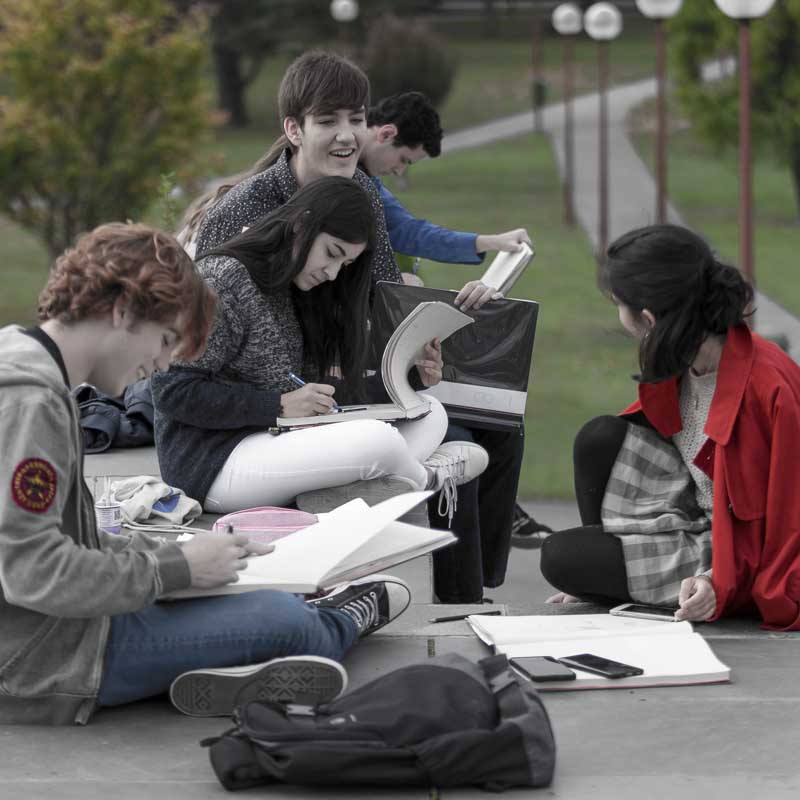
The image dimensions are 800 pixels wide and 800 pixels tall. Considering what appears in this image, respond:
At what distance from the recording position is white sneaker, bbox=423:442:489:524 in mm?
4844

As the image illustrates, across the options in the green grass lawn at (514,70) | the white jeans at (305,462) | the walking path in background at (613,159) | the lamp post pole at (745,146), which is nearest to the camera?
the white jeans at (305,462)

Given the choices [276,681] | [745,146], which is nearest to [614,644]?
[276,681]

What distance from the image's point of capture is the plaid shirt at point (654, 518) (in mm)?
4152

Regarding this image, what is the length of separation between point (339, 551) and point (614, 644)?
82cm

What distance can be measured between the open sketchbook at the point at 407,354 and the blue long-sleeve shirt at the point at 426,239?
1.06 metres

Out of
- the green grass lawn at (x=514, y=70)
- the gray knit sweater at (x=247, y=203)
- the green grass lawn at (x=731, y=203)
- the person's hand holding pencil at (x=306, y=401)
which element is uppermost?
the gray knit sweater at (x=247, y=203)

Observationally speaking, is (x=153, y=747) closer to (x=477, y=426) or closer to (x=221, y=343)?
(x=221, y=343)

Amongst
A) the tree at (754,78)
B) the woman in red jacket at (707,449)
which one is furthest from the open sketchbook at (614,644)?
the tree at (754,78)

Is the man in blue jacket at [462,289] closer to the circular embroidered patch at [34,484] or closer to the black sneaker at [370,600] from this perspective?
the black sneaker at [370,600]

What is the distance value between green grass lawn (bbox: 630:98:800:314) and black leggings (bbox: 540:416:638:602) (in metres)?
11.8

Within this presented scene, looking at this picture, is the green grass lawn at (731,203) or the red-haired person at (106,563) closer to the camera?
the red-haired person at (106,563)

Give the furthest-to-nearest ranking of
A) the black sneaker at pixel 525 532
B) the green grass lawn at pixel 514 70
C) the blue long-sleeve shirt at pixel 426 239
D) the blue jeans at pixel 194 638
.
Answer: the green grass lawn at pixel 514 70
the black sneaker at pixel 525 532
the blue long-sleeve shirt at pixel 426 239
the blue jeans at pixel 194 638

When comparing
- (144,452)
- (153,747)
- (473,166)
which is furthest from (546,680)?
(473,166)

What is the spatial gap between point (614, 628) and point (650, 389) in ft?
2.43
